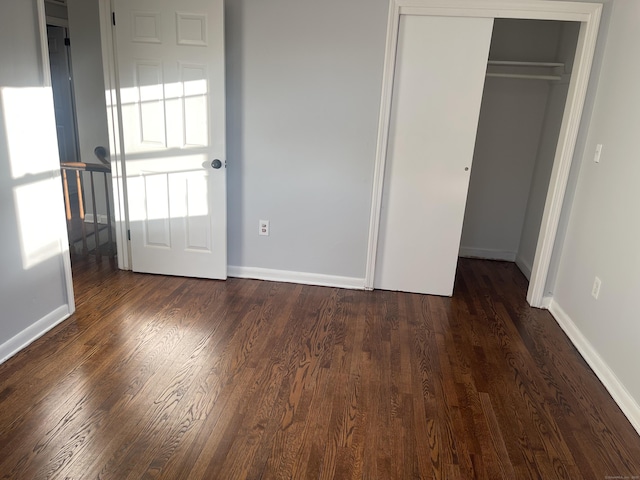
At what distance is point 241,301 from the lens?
319 cm

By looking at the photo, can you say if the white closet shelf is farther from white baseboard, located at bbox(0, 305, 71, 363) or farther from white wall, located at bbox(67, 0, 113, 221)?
white baseboard, located at bbox(0, 305, 71, 363)

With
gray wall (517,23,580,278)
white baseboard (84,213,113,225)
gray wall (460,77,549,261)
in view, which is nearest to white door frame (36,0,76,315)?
white baseboard (84,213,113,225)

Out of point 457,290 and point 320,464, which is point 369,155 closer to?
point 457,290

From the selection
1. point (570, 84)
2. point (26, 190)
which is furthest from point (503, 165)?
point (26, 190)

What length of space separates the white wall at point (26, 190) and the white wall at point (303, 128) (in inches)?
47.4

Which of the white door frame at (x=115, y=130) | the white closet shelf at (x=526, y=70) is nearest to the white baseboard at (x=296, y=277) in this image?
the white door frame at (x=115, y=130)

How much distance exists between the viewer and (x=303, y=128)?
323cm

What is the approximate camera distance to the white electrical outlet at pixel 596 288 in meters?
2.63

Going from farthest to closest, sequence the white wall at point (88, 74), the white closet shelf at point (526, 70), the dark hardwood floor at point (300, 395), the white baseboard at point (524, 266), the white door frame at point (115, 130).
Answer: the white wall at point (88, 74)
the white baseboard at point (524, 266)
the white closet shelf at point (526, 70)
the white door frame at point (115, 130)
the dark hardwood floor at point (300, 395)

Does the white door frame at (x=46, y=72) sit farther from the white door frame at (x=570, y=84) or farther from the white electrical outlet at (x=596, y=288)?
the white electrical outlet at (x=596, y=288)

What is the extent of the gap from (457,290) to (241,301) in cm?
170

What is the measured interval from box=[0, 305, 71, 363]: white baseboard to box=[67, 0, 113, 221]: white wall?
217cm

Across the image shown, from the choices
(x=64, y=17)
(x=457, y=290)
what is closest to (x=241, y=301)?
(x=457, y=290)

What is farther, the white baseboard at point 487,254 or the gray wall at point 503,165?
the white baseboard at point 487,254
